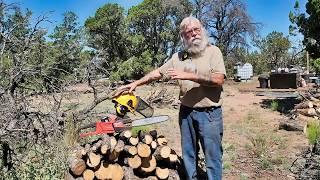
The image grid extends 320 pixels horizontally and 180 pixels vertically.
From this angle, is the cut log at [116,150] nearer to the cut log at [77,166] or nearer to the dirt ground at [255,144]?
the cut log at [77,166]

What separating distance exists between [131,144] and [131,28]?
24450 millimetres

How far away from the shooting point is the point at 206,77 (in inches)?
152

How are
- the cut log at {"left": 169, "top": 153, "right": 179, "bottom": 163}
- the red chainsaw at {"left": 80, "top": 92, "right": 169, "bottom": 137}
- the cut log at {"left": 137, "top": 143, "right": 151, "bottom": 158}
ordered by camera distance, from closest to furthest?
the red chainsaw at {"left": 80, "top": 92, "right": 169, "bottom": 137} < the cut log at {"left": 137, "top": 143, "right": 151, "bottom": 158} < the cut log at {"left": 169, "top": 153, "right": 179, "bottom": 163}

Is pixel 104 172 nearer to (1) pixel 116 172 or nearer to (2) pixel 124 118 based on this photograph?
(1) pixel 116 172

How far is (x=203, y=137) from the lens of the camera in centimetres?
416

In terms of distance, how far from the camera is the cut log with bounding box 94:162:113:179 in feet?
14.8

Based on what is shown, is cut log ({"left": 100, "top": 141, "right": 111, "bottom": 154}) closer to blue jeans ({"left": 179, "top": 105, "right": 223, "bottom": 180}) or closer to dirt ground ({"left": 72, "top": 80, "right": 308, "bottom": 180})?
blue jeans ({"left": 179, "top": 105, "right": 223, "bottom": 180})

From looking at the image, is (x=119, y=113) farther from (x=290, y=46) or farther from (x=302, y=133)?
(x=290, y=46)

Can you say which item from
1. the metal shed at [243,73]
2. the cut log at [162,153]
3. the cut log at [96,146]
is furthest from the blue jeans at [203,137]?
the metal shed at [243,73]

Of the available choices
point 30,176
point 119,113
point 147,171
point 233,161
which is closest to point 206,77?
point 119,113

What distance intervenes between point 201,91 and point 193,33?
542 millimetres

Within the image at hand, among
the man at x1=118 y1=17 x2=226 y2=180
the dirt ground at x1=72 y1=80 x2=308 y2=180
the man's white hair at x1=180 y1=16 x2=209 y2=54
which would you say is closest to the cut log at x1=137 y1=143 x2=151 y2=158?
the man at x1=118 y1=17 x2=226 y2=180

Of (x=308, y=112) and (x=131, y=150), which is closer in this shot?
(x=131, y=150)

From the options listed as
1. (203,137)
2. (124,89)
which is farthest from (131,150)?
(203,137)
